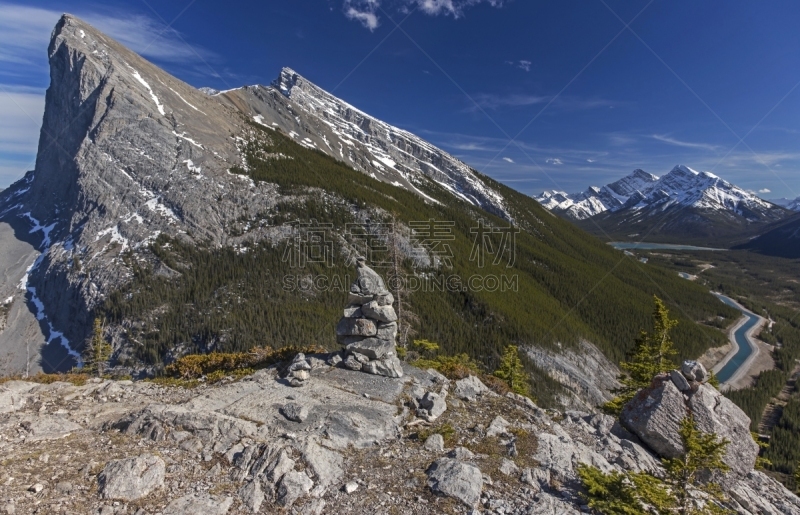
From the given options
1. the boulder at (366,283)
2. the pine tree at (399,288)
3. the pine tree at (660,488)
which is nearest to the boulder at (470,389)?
the boulder at (366,283)

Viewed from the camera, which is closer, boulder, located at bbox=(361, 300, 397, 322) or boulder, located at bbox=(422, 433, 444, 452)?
boulder, located at bbox=(422, 433, 444, 452)

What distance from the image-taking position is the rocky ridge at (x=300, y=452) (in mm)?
9609

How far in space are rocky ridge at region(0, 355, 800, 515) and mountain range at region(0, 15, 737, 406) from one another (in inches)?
1412

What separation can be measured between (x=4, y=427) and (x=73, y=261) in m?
84.2

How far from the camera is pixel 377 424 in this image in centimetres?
1376

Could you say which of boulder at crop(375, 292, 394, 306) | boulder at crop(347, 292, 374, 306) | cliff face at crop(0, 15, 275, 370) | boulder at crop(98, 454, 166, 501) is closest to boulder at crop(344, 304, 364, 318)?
boulder at crop(347, 292, 374, 306)

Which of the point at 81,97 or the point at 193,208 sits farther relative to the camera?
the point at 81,97

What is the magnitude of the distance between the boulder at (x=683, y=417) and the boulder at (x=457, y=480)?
8.42m

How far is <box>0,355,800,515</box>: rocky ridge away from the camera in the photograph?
9609mm

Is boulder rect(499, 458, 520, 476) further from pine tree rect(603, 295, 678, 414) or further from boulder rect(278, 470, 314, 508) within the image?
pine tree rect(603, 295, 678, 414)

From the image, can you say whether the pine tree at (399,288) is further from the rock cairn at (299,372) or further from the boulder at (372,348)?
the rock cairn at (299,372)

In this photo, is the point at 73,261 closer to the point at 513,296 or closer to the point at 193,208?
the point at 193,208

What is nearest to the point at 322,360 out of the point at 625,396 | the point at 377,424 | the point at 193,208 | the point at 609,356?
the point at 377,424

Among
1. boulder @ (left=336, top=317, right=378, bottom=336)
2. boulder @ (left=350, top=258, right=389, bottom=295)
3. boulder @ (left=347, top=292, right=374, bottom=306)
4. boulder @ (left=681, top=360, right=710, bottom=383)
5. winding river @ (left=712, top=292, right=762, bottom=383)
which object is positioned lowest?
winding river @ (left=712, top=292, right=762, bottom=383)
